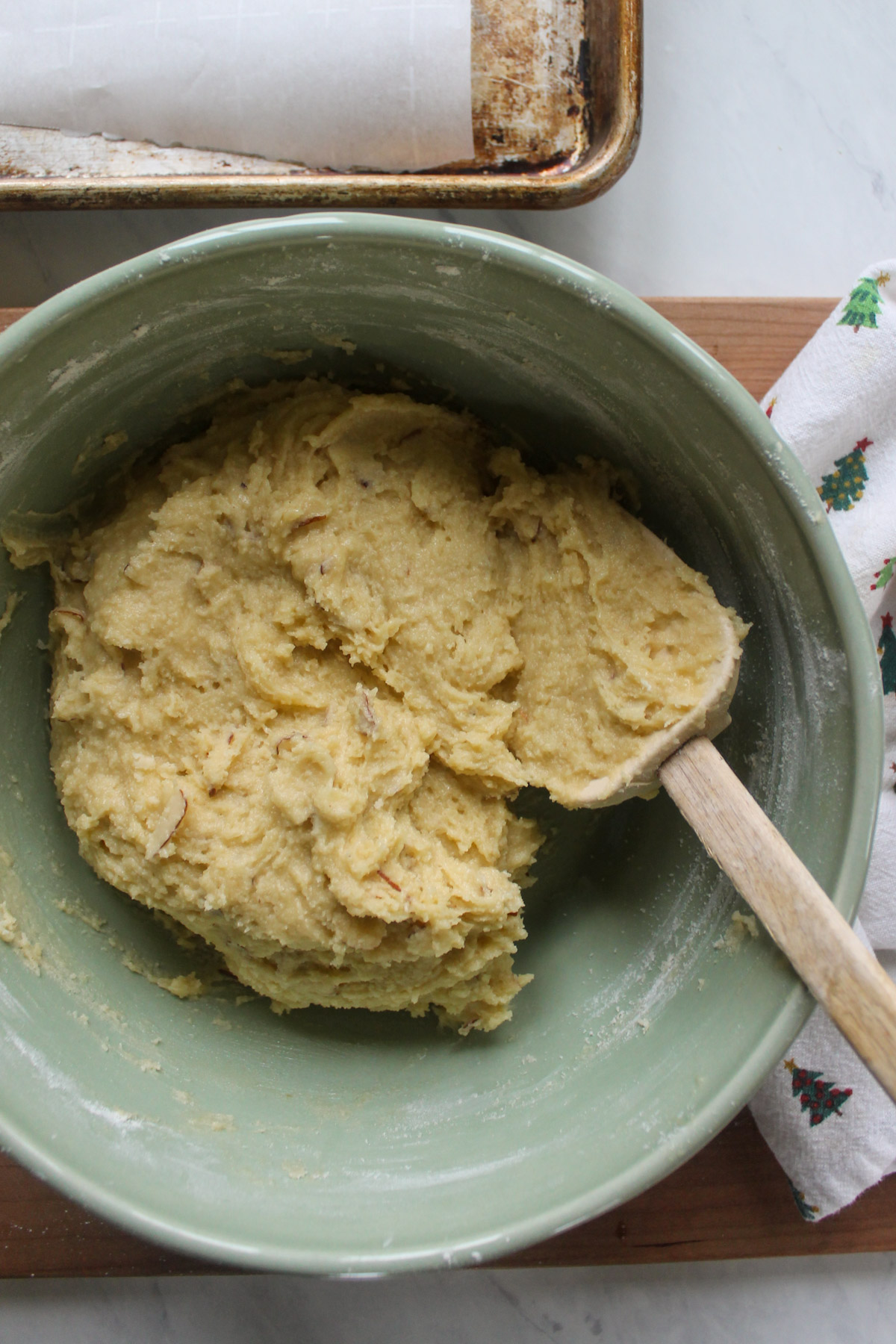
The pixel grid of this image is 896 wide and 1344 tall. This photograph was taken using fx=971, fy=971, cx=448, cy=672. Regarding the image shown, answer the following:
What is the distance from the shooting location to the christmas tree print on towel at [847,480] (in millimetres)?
1387

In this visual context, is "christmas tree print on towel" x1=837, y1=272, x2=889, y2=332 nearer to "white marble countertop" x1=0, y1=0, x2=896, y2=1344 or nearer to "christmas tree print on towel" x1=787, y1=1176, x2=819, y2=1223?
"white marble countertop" x1=0, y1=0, x2=896, y2=1344

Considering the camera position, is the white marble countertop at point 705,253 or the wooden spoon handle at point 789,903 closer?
the wooden spoon handle at point 789,903

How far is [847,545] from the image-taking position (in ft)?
4.45

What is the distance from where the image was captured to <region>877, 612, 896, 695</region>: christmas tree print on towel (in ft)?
4.63

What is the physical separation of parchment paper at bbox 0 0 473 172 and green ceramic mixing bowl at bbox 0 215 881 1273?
0.37 metres

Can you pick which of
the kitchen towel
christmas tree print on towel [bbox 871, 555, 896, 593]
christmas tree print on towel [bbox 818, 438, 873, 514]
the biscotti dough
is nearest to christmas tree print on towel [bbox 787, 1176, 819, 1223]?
the kitchen towel

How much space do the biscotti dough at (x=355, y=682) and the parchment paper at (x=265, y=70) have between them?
0.41m

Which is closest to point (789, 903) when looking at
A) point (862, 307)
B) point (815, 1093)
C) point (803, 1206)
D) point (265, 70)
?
point (815, 1093)

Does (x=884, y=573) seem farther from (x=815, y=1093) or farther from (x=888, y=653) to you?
(x=815, y=1093)

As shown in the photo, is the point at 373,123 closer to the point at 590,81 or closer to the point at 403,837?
the point at 590,81

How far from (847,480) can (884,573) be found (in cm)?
15

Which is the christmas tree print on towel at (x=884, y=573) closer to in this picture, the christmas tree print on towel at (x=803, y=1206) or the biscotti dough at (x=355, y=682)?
the biscotti dough at (x=355, y=682)

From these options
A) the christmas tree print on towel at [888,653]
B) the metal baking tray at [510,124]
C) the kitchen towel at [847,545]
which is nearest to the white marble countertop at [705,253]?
the metal baking tray at [510,124]

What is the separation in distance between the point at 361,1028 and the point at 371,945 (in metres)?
0.28
